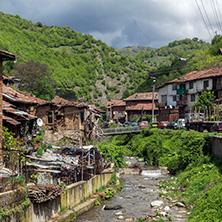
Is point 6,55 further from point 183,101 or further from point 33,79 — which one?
→ point 33,79

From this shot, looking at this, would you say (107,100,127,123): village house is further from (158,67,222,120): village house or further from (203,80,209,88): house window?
(203,80,209,88): house window

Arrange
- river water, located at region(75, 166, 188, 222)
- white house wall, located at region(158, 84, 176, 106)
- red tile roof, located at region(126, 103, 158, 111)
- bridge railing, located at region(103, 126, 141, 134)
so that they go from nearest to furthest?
river water, located at region(75, 166, 188, 222)
bridge railing, located at region(103, 126, 141, 134)
white house wall, located at region(158, 84, 176, 106)
red tile roof, located at region(126, 103, 158, 111)

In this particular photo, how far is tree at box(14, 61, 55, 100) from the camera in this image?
6831cm

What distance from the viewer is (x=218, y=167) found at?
1029 inches

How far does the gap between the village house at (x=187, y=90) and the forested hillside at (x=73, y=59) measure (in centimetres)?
2769

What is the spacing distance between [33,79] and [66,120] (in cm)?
3634

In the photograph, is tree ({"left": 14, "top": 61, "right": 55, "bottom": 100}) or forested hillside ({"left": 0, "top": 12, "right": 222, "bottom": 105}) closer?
tree ({"left": 14, "top": 61, "right": 55, "bottom": 100})

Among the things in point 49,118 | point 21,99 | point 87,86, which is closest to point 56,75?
point 87,86

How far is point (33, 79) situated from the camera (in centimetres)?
6994

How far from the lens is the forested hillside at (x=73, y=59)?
4358 inches

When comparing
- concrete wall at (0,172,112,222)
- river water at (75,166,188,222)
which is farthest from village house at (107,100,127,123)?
concrete wall at (0,172,112,222)

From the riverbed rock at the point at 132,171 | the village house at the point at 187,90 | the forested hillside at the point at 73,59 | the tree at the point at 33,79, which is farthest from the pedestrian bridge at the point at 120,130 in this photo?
the forested hillside at the point at 73,59

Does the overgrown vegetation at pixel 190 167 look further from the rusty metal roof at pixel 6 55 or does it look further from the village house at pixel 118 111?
the village house at pixel 118 111

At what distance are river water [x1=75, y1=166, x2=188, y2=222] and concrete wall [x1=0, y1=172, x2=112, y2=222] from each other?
116 cm
